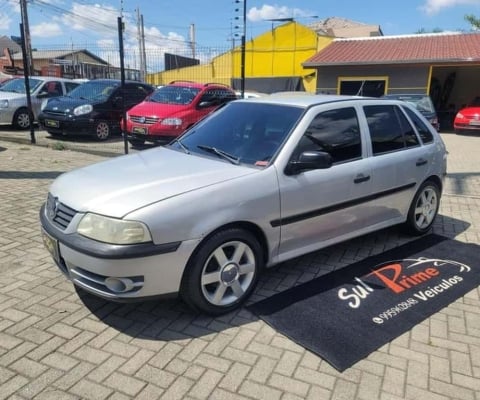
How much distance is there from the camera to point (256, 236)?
3.38 meters

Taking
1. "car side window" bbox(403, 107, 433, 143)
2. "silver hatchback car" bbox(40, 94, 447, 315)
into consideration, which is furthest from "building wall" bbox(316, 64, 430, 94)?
"silver hatchback car" bbox(40, 94, 447, 315)

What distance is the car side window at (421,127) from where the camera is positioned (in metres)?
4.80

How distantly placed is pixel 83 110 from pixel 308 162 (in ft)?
30.7

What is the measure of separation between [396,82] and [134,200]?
756 inches

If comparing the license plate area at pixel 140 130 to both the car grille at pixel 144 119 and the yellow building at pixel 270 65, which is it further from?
the yellow building at pixel 270 65

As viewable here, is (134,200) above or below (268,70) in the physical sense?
below

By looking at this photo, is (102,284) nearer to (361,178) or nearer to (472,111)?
(361,178)

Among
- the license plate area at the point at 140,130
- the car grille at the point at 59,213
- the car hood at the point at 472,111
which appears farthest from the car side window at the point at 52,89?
the car hood at the point at 472,111

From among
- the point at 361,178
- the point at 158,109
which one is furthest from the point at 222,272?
the point at 158,109

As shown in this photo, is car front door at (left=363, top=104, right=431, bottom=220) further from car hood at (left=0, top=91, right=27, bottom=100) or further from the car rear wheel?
car hood at (left=0, top=91, right=27, bottom=100)

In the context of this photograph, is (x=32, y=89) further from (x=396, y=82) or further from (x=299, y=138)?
(x=396, y=82)

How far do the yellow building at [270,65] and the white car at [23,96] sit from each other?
15.0 m

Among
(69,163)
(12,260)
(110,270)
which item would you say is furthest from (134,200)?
(69,163)

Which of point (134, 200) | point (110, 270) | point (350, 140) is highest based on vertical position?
point (350, 140)
